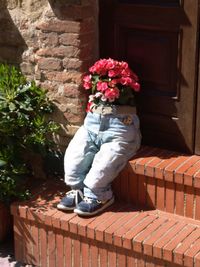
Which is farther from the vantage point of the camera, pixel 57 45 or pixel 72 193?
pixel 57 45

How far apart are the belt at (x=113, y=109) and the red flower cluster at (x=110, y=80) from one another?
1.7 inches

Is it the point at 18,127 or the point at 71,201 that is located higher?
the point at 18,127

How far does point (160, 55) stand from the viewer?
16.0 feet

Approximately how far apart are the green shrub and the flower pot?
0.15 m

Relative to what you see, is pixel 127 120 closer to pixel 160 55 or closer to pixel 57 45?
pixel 160 55

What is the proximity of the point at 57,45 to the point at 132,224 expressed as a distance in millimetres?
1391

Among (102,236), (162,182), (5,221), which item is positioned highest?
(162,182)

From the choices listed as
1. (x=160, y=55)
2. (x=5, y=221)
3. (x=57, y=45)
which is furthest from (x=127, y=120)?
(x=5, y=221)

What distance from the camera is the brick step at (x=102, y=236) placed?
172 inches

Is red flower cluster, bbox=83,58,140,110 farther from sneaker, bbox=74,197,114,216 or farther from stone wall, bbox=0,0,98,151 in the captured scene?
sneaker, bbox=74,197,114,216

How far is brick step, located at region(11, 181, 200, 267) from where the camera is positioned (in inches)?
172

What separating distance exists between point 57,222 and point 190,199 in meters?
0.92

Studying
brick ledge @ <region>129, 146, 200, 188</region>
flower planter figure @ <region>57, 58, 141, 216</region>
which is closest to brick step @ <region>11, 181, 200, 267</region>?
flower planter figure @ <region>57, 58, 141, 216</region>

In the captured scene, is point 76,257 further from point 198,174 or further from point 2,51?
point 2,51
